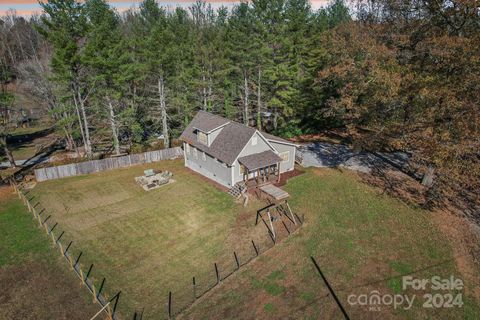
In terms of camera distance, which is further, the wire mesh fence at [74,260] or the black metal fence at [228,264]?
the black metal fence at [228,264]

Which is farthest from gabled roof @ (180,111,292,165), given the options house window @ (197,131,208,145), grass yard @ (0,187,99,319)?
grass yard @ (0,187,99,319)

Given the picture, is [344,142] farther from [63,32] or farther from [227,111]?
[63,32]

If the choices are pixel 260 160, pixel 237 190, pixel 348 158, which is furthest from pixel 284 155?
pixel 348 158

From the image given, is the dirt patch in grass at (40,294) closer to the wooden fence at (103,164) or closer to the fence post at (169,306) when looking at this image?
the fence post at (169,306)

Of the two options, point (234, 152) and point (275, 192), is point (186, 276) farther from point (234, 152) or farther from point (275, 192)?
point (234, 152)

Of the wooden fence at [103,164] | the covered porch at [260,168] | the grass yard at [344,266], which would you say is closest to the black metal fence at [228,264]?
the grass yard at [344,266]
